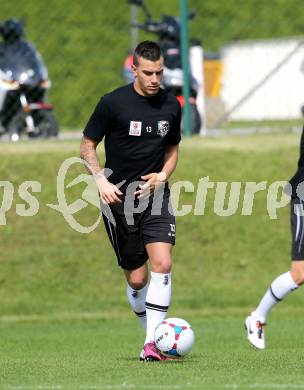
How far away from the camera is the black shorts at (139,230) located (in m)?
9.39

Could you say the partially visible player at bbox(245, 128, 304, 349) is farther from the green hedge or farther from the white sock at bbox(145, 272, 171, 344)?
the green hedge

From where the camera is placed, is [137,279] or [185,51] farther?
[185,51]

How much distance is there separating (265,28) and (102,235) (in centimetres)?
683

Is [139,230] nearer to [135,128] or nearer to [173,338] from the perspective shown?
[135,128]

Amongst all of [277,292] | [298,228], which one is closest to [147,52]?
[298,228]

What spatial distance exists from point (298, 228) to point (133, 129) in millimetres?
1878

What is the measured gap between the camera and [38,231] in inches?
608

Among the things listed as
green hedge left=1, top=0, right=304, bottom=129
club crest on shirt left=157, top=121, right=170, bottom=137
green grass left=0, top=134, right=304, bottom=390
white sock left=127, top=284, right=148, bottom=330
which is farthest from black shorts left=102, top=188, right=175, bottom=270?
green hedge left=1, top=0, right=304, bottom=129

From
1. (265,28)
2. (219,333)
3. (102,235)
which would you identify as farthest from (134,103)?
(265,28)

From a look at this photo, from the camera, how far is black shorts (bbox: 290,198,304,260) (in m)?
10.4

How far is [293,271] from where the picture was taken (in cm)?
1058

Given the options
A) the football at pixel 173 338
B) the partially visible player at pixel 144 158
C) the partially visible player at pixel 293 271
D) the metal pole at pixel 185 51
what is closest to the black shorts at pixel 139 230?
the partially visible player at pixel 144 158

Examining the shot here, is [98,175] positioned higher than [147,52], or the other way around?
[147,52]

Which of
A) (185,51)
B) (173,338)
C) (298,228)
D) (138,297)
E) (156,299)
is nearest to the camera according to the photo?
(173,338)
